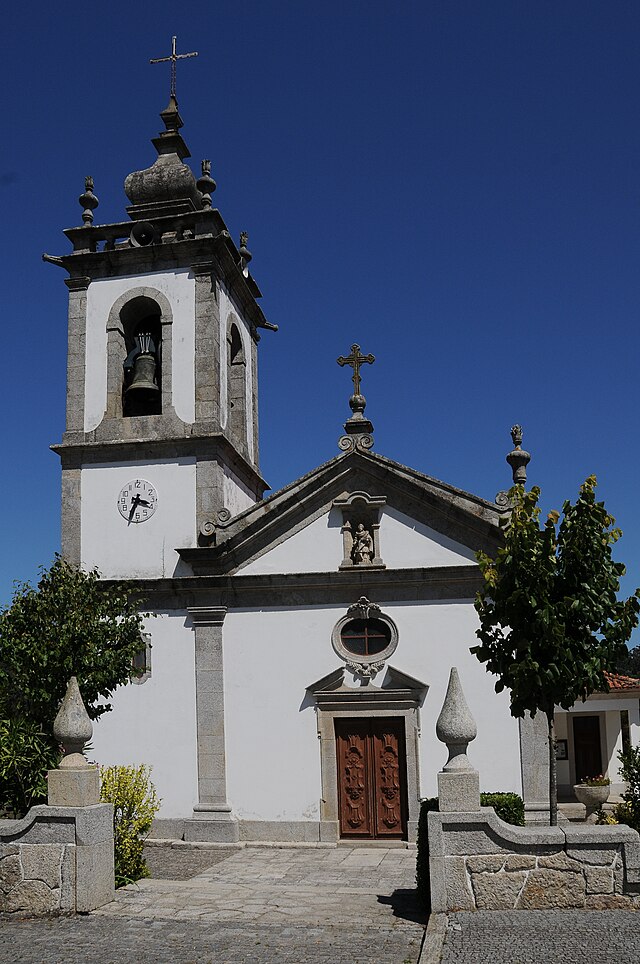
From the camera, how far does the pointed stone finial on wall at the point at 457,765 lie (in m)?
9.41

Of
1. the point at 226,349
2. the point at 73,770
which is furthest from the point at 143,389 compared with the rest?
the point at 73,770

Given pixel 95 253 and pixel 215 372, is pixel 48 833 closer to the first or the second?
pixel 215 372

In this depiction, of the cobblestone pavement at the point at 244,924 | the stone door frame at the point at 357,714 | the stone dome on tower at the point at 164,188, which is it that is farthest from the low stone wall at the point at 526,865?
the stone dome on tower at the point at 164,188

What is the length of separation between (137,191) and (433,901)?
15.0 metres

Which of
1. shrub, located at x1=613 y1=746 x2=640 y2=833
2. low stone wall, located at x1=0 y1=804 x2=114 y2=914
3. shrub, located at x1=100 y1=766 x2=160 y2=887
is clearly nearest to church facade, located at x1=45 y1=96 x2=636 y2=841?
shrub, located at x1=613 y1=746 x2=640 y2=833

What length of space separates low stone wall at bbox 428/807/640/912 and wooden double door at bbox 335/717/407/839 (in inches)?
252

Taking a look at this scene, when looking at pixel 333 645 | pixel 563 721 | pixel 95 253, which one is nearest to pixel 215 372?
pixel 95 253

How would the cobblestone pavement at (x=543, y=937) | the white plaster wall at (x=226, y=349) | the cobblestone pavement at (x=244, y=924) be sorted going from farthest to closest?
the white plaster wall at (x=226, y=349), the cobblestone pavement at (x=244, y=924), the cobblestone pavement at (x=543, y=937)

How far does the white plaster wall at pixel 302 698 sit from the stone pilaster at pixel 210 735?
6.5 inches

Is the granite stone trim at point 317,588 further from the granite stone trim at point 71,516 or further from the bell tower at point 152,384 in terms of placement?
the granite stone trim at point 71,516

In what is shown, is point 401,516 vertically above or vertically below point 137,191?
below

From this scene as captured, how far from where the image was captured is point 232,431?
62.7 feet

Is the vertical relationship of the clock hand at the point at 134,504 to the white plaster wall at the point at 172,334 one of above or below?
below

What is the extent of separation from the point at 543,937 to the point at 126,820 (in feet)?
18.0
